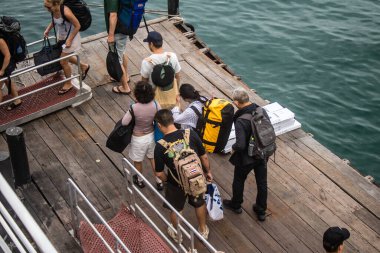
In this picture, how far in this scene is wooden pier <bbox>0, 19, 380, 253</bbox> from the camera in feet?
24.3

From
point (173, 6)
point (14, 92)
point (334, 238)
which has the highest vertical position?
point (334, 238)

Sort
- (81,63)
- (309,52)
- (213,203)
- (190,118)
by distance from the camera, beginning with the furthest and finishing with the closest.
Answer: (309,52) → (81,63) → (190,118) → (213,203)

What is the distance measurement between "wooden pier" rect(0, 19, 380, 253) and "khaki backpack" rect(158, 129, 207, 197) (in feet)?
4.13

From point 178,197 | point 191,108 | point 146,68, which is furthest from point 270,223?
point 146,68

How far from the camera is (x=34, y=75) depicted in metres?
10.8

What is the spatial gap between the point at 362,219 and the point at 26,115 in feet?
19.2

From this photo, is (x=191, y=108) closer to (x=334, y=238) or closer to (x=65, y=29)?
(x=334, y=238)

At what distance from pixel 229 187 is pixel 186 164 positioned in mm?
2154

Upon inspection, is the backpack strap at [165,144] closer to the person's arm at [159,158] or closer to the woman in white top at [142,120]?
the person's arm at [159,158]

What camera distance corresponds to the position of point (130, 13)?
9.23m

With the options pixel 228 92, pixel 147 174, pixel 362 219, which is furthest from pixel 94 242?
pixel 228 92

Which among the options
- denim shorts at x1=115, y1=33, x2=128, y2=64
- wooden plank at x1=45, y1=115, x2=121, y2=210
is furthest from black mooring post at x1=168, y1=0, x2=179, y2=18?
wooden plank at x1=45, y1=115, x2=121, y2=210

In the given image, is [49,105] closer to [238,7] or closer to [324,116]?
[324,116]

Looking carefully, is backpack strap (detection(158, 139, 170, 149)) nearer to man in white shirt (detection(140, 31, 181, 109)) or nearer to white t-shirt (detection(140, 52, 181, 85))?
man in white shirt (detection(140, 31, 181, 109))
